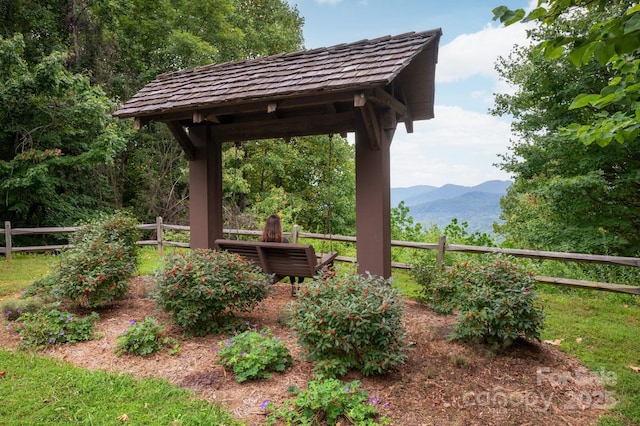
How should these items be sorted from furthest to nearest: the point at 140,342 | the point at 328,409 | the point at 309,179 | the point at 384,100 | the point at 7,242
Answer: the point at 309,179, the point at 7,242, the point at 384,100, the point at 140,342, the point at 328,409

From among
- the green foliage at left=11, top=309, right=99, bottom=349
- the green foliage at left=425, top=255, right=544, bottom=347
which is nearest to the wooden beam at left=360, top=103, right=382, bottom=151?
the green foliage at left=425, top=255, right=544, bottom=347

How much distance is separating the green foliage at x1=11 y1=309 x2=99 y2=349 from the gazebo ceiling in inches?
114

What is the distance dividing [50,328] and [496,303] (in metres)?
4.77

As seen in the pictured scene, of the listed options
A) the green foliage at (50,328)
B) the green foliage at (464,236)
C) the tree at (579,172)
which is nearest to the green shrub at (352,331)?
the green foliage at (50,328)

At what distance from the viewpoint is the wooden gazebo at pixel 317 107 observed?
465 cm

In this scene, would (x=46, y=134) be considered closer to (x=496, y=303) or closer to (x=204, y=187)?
(x=204, y=187)

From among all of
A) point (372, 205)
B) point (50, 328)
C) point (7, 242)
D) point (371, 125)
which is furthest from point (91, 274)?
point (7, 242)

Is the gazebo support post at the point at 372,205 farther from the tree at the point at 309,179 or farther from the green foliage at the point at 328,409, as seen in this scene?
the tree at the point at 309,179

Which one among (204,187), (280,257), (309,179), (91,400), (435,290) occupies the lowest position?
(91,400)

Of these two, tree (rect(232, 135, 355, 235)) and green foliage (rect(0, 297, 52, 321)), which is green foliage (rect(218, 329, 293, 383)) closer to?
green foliage (rect(0, 297, 52, 321))

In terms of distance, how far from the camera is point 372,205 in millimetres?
5086

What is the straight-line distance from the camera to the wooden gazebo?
465 cm

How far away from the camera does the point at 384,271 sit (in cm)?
513

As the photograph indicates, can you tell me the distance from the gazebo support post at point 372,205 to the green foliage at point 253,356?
1.86 metres
